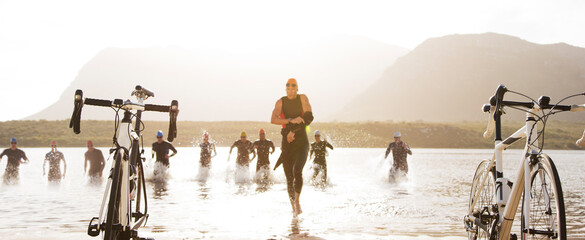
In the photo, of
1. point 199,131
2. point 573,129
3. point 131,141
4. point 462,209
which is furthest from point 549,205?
point 573,129

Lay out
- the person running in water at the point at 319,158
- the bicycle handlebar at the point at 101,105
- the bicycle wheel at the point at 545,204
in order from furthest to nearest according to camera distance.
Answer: the person running in water at the point at 319,158 < the bicycle handlebar at the point at 101,105 < the bicycle wheel at the point at 545,204

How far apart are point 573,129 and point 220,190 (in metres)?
121

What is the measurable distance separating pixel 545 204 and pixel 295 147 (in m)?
Answer: 5.06

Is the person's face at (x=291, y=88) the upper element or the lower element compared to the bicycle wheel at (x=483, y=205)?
upper

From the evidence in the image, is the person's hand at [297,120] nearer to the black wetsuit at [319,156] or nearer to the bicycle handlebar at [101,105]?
the bicycle handlebar at [101,105]

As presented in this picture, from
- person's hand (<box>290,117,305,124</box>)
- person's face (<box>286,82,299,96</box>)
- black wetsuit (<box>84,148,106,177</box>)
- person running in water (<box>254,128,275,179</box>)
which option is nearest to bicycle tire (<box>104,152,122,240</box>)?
person's hand (<box>290,117,305,124</box>)

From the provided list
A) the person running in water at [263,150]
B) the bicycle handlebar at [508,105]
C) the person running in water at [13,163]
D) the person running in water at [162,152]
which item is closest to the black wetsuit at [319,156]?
the person running in water at [263,150]

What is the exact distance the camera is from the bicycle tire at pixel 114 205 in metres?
4.28

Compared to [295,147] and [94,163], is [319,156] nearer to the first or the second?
[94,163]

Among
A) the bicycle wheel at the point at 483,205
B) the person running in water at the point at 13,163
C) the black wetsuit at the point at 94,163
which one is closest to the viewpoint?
the bicycle wheel at the point at 483,205

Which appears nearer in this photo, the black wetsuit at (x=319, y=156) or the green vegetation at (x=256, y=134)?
the black wetsuit at (x=319, y=156)

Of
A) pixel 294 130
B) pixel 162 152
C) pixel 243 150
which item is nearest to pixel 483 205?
pixel 294 130

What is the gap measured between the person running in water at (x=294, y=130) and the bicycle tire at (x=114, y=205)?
4.04 meters

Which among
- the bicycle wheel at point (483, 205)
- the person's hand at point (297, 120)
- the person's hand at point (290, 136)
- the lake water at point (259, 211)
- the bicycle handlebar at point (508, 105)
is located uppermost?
the bicycle handlebar at point (508, 105)
